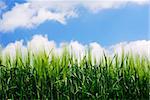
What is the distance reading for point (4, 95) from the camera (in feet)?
13.4

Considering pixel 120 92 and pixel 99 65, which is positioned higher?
pixel 99 65

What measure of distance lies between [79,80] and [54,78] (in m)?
0.26

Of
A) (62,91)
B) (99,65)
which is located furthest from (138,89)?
(62,91)

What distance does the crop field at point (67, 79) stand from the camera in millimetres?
4059

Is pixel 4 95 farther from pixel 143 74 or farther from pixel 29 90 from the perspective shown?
pixel 143 74

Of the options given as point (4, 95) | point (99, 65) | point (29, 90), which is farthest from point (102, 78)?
point (4, 95)

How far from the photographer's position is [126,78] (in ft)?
14.0

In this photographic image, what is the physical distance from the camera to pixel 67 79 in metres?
4.09

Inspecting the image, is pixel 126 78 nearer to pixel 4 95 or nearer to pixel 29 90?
pixel 29 90

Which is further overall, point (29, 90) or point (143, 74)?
point (143, 74)

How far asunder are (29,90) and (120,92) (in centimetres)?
94

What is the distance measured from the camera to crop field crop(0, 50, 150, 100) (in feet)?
13.3

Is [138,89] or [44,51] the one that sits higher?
[44,51]

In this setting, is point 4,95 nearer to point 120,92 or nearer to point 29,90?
point 29,90
